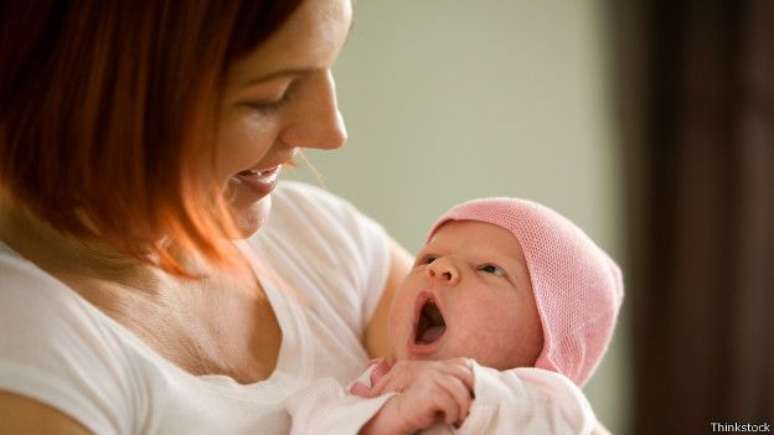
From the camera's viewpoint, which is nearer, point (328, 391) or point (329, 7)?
point (329, 7)

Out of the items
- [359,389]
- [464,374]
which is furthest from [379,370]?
[464,374]

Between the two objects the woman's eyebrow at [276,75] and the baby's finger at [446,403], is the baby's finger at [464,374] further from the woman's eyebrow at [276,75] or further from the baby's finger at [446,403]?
the woman's eyebrow at [276,75]

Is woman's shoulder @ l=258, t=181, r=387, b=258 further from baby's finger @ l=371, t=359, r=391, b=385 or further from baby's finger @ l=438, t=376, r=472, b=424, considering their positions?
baby's finger @ l=438, t=376, r=472, b=424

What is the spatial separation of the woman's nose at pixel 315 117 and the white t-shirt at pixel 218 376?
0.28 metres

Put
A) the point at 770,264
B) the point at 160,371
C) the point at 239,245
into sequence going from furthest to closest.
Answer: the point at 770,264 < the point at 239,245 < the point at 160,371

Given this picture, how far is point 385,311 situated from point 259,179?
381mm

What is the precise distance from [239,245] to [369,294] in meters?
0.24

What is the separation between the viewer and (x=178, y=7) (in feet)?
3.31

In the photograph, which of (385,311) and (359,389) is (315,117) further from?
(385,311)

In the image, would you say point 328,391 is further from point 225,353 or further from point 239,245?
point 239,245

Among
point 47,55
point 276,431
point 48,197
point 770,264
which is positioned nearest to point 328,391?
point 276,431


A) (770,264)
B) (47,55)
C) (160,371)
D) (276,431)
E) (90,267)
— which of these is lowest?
(770,264)

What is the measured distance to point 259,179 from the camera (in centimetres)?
121

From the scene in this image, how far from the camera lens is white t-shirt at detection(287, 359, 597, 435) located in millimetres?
1137
